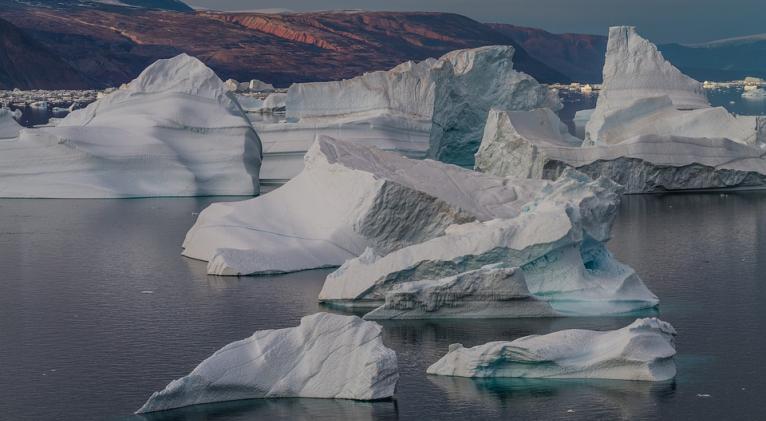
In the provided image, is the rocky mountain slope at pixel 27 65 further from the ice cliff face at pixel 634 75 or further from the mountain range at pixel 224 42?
the ice cliff face at pixel 634 75

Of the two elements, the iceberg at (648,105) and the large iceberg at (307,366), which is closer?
the large iceberg at (307,366)

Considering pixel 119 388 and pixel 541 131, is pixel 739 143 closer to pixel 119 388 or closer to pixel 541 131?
pixel 541 131

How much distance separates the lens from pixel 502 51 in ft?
86.7

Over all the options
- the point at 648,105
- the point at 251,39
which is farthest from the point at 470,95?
the point at 251,39

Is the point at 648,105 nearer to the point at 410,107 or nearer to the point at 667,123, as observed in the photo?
the point at 667,123

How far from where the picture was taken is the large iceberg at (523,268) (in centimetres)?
1078

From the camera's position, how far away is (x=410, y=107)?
77.0ft

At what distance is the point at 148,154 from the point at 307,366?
12.6 m

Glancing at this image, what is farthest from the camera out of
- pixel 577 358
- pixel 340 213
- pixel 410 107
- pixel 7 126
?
pixel 7 126

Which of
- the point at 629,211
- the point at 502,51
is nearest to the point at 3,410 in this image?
the point at 629,211

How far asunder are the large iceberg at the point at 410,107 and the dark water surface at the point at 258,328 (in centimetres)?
602

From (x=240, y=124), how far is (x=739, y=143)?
8585mm

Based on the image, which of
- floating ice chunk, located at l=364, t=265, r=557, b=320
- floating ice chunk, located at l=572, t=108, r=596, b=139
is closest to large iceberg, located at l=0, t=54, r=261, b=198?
floating ice chunk, located at l=364, t=265, r=557, b=320

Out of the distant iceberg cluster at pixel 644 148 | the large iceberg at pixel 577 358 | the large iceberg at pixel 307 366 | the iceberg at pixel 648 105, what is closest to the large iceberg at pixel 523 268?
the large iceberg at pixel 577 358
